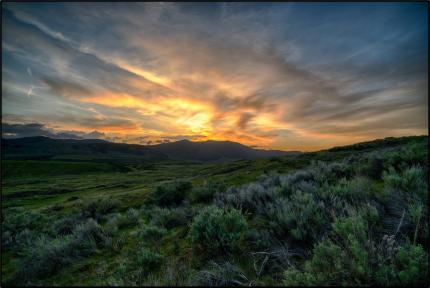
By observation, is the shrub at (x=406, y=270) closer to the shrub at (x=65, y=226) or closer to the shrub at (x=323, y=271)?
the shrub at (x=323, y=271)

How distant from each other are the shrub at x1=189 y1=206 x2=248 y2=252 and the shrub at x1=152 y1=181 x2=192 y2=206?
7.72 metres

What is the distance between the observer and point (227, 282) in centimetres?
355

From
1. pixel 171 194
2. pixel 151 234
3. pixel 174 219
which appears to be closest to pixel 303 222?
pixel 151 234

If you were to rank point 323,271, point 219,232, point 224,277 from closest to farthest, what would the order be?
point 323,271 < point 224,277 < point 219,232

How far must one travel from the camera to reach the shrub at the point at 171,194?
13.0 meters

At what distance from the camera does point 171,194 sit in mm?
13352

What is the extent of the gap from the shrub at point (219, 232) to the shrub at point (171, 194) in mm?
7721

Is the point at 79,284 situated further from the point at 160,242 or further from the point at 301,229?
the point at 301,229

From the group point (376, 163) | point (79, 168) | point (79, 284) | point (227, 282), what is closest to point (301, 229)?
point (227, 282)

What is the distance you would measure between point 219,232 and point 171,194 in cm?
915

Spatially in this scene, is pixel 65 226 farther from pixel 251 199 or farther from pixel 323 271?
pixel 323 271

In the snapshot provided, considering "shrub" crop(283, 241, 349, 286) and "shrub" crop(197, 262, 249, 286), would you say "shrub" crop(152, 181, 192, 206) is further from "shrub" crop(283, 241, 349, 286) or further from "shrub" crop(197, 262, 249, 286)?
"shrub" crop(283, 241, 349, 286)

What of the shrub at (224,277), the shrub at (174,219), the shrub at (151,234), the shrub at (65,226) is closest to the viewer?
the shrub at (224,277)

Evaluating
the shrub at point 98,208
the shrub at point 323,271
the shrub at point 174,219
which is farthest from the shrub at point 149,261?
the shrub at point 98,208
